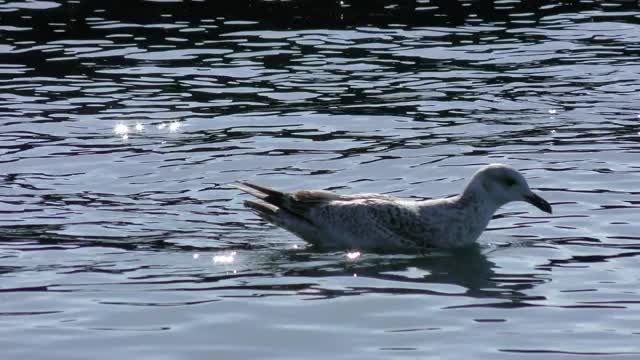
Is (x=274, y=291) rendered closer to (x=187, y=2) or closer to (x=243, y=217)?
(x=243, y=217)

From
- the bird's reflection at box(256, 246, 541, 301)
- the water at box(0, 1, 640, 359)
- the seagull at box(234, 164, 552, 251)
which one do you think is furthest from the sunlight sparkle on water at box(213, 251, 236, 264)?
the seagull at box(234, 164, 552, 251)

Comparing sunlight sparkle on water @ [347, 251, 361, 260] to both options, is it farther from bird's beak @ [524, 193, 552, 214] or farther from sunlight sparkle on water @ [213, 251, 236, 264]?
bird's beak @ [524, 193, 552, 214]

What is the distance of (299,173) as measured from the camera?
17.9 m

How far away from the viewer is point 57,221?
15.7 metres

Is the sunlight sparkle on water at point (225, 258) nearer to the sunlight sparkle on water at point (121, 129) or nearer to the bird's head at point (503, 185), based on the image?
the bird's head at point (503, 185)

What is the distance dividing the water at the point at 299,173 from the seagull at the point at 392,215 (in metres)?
0.25

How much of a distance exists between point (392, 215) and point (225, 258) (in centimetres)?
161

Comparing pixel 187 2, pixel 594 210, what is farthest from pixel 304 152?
pixel 187 2

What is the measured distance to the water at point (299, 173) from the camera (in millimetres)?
12148

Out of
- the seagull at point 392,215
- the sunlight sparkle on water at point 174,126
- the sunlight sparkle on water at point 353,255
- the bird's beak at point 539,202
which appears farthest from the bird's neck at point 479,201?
the sunlight sparkle on water at point 174,126

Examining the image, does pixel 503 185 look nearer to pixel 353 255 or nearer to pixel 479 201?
pixel 479 201

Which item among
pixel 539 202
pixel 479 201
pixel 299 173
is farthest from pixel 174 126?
pixel 539 202

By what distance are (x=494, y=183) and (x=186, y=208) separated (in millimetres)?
3132

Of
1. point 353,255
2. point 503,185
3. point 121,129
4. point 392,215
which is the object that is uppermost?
point 503,185
